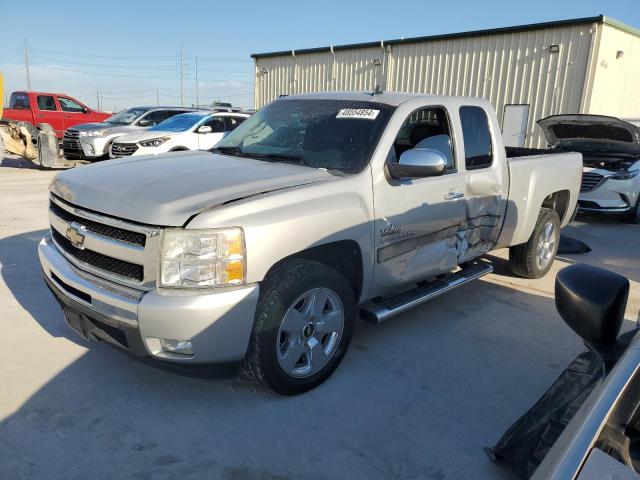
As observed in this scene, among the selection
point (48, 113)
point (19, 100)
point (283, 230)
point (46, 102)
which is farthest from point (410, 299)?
point (19, 100)

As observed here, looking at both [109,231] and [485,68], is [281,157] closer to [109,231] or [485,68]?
[109,231]

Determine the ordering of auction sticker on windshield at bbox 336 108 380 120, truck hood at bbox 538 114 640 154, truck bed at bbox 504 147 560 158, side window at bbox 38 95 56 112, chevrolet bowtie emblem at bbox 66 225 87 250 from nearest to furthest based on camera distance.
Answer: chevrolet bowtie emblem at bbox 66 225 87 250, auction sticker on windshield at bbox 336 108 380 120, truck bed at bbox 504 147 560 158, truck hood at bbox 538 114 640 154, side window at bbox 38 95 56 112

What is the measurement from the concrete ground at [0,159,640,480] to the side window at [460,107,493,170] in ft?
4.53

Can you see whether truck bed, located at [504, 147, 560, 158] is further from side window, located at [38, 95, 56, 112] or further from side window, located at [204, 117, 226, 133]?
side window, located at [38, 95, 56, 112]

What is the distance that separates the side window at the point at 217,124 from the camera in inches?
487

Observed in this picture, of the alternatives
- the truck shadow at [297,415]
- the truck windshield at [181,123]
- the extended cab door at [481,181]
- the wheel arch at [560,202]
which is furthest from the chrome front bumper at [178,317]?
the truck windshield at [181,123]

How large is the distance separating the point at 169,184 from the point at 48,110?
16.4 metres

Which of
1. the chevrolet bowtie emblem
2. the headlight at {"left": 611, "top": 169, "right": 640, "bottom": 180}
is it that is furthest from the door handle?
the headlight at {"left": 611, "top": 169, "right": 640, "bottom": 180}

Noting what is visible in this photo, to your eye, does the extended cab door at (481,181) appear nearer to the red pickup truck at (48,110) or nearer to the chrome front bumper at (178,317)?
the chrome front bumper at (178,317)

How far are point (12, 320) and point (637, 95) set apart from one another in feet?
62.6

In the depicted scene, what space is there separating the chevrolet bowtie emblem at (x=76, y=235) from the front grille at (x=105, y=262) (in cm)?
4

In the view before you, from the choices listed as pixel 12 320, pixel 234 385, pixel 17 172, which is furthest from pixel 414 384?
pixel 17 172

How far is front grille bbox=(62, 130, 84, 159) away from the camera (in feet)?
44.2

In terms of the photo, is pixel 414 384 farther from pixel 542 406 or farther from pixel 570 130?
pixel 570 130
